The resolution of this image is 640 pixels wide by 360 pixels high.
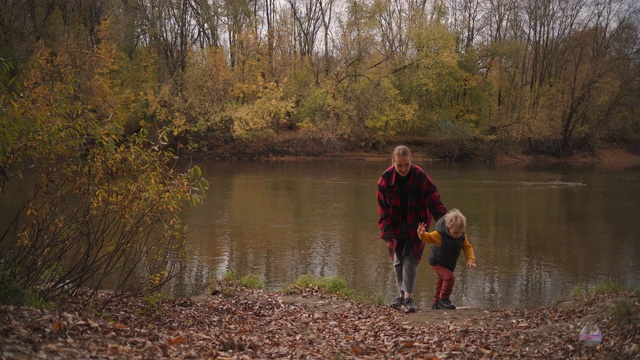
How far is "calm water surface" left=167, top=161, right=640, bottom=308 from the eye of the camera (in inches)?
429

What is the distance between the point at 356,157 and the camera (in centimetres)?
4159

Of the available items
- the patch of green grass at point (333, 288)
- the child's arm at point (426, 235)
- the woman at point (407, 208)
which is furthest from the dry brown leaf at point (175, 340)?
the patch of green grass at point (333, 288)

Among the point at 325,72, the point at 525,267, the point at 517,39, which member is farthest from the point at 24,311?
the point at 517,39

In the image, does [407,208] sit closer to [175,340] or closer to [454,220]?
[454,220]

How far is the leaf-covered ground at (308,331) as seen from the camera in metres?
4.64

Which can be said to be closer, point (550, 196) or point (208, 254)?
point (208, 254)

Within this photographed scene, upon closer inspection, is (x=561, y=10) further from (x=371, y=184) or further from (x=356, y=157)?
(x=371, y=184)

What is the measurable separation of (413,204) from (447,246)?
75 centimetres

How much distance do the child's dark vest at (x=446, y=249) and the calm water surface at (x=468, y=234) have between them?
2.23 m

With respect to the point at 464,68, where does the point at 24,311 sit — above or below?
below

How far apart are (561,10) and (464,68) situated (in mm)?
9255

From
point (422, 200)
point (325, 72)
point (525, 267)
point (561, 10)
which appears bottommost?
point (525, 267)

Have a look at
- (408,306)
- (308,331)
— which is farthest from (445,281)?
(308,331)

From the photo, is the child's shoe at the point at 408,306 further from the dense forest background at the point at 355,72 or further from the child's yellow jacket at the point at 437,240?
the dense forest background at the point at 355,72
